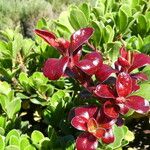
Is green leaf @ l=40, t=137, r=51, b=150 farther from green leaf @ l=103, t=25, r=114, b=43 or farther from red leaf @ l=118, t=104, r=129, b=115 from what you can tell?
green leaf @ l=103, t=25, r=114, b=43

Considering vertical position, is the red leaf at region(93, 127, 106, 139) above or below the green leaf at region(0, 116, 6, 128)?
above

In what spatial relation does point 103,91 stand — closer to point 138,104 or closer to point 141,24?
point 138,104

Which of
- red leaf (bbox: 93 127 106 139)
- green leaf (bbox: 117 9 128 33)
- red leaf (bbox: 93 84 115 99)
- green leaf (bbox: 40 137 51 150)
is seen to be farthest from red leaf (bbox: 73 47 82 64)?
green leaf (bbox: 117 9 128 33)

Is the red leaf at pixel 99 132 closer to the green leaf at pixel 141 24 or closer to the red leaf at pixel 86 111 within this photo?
the red leaf at pixel 86 111

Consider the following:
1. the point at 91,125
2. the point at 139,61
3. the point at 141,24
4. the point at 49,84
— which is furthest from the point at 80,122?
the point at 141,24

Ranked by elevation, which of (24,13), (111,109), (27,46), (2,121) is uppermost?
(111,109)

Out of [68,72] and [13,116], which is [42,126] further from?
[68,72]
